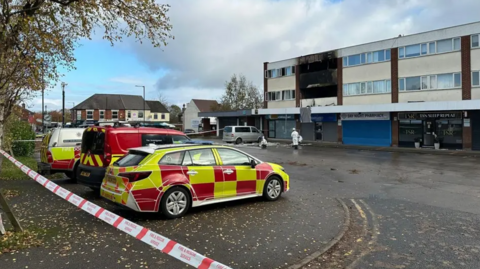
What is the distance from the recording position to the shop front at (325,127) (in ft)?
110

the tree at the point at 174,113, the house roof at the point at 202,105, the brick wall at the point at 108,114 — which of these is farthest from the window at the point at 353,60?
the tree at the point at 174,113

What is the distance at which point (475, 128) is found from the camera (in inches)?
947

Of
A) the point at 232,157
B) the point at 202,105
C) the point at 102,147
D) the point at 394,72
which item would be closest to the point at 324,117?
the point at 394,72

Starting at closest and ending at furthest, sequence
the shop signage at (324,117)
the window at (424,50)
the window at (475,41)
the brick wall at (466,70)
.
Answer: the window at (475,41) < the brick wall at (466,70) < the window at (424,50) < the shop signage at (324,117)

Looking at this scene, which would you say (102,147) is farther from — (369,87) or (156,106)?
(156,106)

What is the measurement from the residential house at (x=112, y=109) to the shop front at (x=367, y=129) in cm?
5166

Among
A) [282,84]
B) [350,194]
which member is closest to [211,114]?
[282,84]

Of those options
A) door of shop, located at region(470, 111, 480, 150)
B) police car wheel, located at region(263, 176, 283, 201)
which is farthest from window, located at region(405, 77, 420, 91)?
police car wheel, located at region(263, 176, 283, 201)

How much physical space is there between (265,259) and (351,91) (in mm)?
30269

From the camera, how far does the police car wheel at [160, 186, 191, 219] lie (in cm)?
Answer: 609

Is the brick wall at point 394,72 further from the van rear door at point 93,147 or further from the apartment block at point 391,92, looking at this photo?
the van rear door at point 93,147

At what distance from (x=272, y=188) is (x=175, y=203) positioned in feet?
8.28

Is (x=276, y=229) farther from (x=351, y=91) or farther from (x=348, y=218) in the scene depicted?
(x=351, y=91)

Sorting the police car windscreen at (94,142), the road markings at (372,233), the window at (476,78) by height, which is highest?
the window at (476,78)
